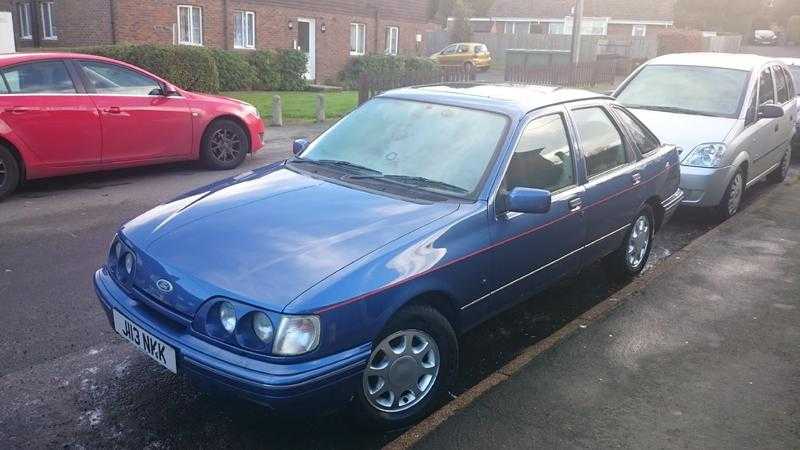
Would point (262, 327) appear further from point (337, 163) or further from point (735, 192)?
point (735, 192)

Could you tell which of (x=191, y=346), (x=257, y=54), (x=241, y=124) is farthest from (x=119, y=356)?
(x=257, y=54)

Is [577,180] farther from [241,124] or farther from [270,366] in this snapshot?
[241,124]

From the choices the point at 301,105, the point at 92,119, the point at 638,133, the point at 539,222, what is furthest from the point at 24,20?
the point at 539,222

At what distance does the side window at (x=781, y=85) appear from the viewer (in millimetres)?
8992

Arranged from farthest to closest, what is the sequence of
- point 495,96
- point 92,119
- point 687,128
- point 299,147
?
point 92,119, point 687,128, point 299,147, point 495,96

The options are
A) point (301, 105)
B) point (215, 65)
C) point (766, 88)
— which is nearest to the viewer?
point (766, 88)

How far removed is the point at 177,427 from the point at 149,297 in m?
0.66

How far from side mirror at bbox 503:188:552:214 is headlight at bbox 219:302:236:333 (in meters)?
1.64

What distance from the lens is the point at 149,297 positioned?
3.28 metres

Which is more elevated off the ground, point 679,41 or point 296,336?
point 679,41

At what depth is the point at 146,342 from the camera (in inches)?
126

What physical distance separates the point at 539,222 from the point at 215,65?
1549 cm

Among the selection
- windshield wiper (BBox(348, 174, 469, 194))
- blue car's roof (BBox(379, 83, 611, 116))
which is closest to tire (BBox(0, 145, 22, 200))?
blue car's roof (BBox(379, 83, 611, 116))

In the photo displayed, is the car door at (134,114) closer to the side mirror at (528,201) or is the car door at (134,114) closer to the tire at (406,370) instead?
the side mirror at (528,201)
